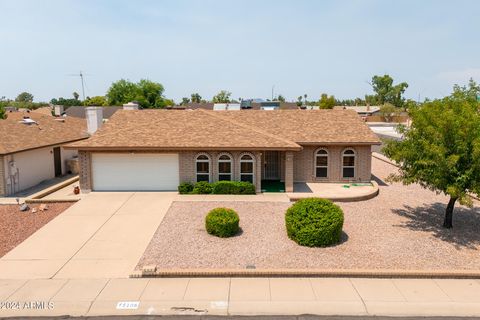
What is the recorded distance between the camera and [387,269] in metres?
10.8

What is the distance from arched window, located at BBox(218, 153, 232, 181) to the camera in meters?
20.4

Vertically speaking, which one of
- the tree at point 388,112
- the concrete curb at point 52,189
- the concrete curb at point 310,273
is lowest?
the concrete curb at point 310,273

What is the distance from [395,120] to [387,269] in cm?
8786

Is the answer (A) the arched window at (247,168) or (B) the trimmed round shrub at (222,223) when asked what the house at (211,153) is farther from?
(B) the trimmed round shrub at (222,223)

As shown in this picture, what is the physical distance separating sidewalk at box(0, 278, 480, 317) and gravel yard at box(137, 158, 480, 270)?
0.97 metres

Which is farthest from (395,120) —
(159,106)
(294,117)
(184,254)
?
(184,254)

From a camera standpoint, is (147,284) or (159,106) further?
(159,106)

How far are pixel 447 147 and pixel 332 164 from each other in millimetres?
9715

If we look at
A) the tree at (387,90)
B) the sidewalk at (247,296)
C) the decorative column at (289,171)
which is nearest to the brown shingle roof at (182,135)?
the decorative column at (289,171)

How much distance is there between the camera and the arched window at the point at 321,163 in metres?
22.5

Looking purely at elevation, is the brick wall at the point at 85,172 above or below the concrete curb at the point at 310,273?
above

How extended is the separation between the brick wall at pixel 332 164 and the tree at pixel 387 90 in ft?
342

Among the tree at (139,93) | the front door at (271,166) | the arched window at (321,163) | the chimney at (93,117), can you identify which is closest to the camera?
the arched window at (321,163)

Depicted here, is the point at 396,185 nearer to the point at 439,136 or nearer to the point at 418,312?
the point at 439,136
